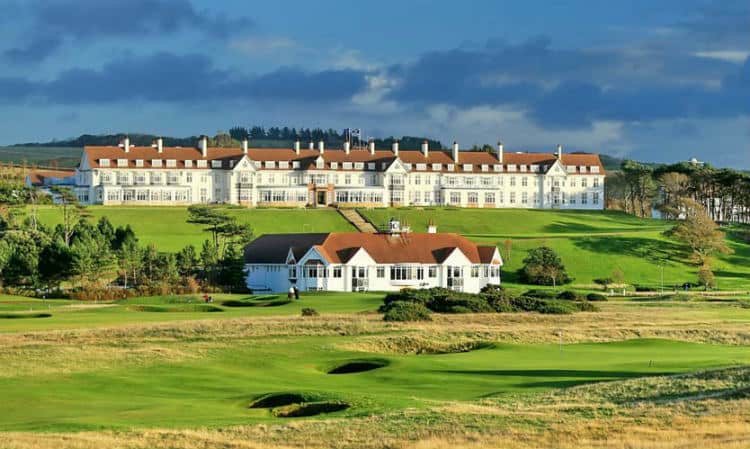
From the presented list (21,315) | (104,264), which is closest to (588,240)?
(104,264)

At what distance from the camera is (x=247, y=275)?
97.4 m

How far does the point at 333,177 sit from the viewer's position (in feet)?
522

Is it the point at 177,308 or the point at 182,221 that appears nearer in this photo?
the point at 177,308

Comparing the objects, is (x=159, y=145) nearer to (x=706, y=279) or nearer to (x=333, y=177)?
(x=333, y=177)

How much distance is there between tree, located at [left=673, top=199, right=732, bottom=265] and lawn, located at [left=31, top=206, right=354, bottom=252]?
3393 centimetres

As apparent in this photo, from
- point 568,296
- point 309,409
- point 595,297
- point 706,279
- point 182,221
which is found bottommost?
point 309,409

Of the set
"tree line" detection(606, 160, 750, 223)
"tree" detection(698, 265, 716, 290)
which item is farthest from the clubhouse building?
"tree line" detection(606, 160, 750, 223)

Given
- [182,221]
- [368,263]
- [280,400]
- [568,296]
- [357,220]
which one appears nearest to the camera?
[280,400]

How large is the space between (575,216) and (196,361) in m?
109

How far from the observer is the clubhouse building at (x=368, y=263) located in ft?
309

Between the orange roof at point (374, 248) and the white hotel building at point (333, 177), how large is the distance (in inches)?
2151

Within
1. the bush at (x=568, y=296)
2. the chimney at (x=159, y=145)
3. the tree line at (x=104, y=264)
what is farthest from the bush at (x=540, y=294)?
the chimney at (x=159, y=145)

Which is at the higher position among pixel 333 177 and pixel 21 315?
pixel 333 177

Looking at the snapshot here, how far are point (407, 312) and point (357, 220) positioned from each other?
226 ft
